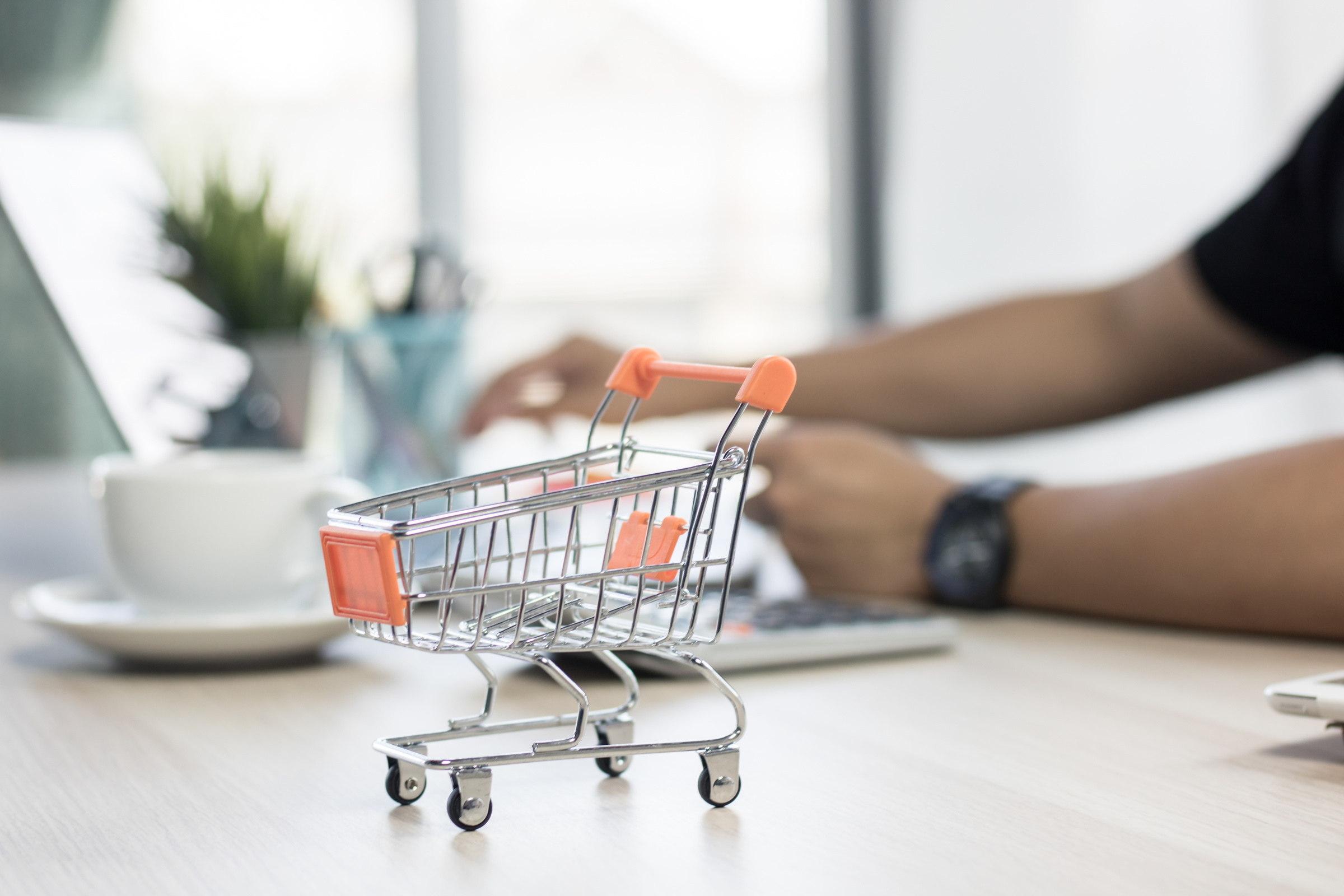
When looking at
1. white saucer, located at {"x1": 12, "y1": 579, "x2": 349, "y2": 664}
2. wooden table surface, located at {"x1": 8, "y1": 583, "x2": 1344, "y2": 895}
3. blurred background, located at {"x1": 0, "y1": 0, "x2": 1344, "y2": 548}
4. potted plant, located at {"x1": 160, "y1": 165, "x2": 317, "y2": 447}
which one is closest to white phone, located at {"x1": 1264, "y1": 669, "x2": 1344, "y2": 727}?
wooden table surface, located at {"x1": 8, "y1": 583, "x2": 1344, "y2": 895}

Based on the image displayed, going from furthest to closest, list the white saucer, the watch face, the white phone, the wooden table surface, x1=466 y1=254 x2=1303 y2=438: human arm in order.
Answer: x1=466 y1=254 x2=1303 y2=438: human arm < the watch face < the white saucer < the white phone < the wooden table surface

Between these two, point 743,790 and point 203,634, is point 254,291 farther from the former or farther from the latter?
point 743,790

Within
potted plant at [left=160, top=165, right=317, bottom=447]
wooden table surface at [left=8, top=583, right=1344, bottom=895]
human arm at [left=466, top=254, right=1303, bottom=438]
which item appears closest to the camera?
wooden table surface at [left=8, top=583, right=1344, bottom=895]

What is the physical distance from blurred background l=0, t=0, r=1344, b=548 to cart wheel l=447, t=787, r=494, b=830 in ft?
1.98

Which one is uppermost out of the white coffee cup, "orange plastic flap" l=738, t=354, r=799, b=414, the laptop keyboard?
"orange plastic flap" l=738, t=354, r=799, b=414

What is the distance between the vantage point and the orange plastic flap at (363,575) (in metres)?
0.39

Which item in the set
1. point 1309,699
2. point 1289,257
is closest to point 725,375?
point 1309,699

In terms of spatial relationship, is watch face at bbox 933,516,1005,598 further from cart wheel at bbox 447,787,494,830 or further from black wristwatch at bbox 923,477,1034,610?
cart wheel at bbox 447,787,494,830

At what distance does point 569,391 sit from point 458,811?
84 cm

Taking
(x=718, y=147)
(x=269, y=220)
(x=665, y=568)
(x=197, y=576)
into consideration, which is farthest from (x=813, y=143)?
(x=665, y=568)

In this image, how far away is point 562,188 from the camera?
1940 millimetres

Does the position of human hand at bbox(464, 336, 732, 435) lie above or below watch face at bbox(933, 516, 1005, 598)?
above

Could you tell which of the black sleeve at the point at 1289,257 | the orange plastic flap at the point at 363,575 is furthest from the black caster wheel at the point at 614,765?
the black sleeve at the point at 1289,257

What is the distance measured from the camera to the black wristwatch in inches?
35.0
